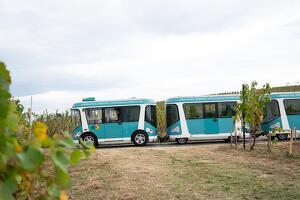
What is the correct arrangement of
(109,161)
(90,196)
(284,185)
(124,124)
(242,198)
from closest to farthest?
(242,198)
(90,196)
(284,185)
(109,161)
(124,124)

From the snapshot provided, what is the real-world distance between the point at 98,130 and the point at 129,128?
1.56 meters

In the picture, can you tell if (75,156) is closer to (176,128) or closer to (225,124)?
(176,128)

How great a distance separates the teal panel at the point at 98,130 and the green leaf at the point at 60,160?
734 inches

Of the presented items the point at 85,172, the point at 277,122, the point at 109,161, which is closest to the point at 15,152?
the point at 85,172

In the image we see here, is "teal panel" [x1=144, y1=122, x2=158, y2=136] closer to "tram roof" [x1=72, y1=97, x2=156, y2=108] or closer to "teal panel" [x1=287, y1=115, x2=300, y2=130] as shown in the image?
"tram roof" [x1=72, y1=97, x2=156, y2=108]

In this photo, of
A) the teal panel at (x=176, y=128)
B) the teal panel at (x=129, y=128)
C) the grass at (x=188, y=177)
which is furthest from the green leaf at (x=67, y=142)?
the teal panel at (x=176, y=128)

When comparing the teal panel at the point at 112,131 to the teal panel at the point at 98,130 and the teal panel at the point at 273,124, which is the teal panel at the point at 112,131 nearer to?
the teal panel at the point at 98,130

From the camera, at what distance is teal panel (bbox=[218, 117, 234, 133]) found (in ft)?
66.2

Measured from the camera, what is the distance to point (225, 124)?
66.4 feet

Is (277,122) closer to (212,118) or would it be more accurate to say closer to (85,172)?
(212,118)

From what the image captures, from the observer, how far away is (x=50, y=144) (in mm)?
1236

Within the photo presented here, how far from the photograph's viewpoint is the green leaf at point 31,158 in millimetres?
1127

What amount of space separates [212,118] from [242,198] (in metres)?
13.6

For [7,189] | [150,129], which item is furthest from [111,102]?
[7,189]
